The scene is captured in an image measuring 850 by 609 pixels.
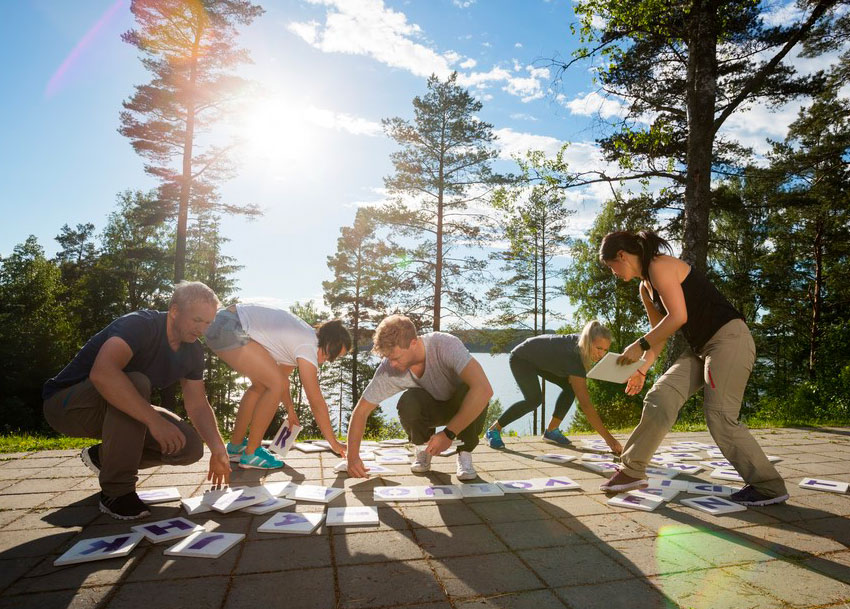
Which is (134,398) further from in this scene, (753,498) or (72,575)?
(753,498)

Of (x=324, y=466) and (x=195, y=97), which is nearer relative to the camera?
(x=324, y=466)

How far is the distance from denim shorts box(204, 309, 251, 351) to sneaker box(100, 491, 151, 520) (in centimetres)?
136

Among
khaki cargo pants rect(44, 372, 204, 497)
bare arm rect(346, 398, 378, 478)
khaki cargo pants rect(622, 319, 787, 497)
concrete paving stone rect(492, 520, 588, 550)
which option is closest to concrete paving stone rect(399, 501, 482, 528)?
concrete paving stone rect(492, 520, 588, 550)

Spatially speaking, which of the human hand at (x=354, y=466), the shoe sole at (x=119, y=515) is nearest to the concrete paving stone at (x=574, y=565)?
the human hand at (x=354, y=466)

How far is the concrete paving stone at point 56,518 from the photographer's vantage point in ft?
9.16

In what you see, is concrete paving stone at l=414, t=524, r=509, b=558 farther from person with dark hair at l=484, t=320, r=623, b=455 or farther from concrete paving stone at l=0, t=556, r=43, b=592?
person with dark hair at l=484, t=320, r=623, b=455

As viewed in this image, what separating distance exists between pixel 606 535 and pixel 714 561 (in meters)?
0.52

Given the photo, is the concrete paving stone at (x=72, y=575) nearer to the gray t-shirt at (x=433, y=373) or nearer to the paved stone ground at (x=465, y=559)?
the paved stone ground at (x=465, y=559)

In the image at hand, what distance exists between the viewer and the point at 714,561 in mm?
2348

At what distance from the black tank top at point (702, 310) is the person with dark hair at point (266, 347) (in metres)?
2.54

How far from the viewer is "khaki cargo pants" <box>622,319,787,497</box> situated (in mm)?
3260

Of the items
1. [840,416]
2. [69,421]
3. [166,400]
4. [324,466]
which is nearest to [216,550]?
[69,421]

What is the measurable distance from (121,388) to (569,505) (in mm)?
2787

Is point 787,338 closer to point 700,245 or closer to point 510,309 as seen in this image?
point 510,309
